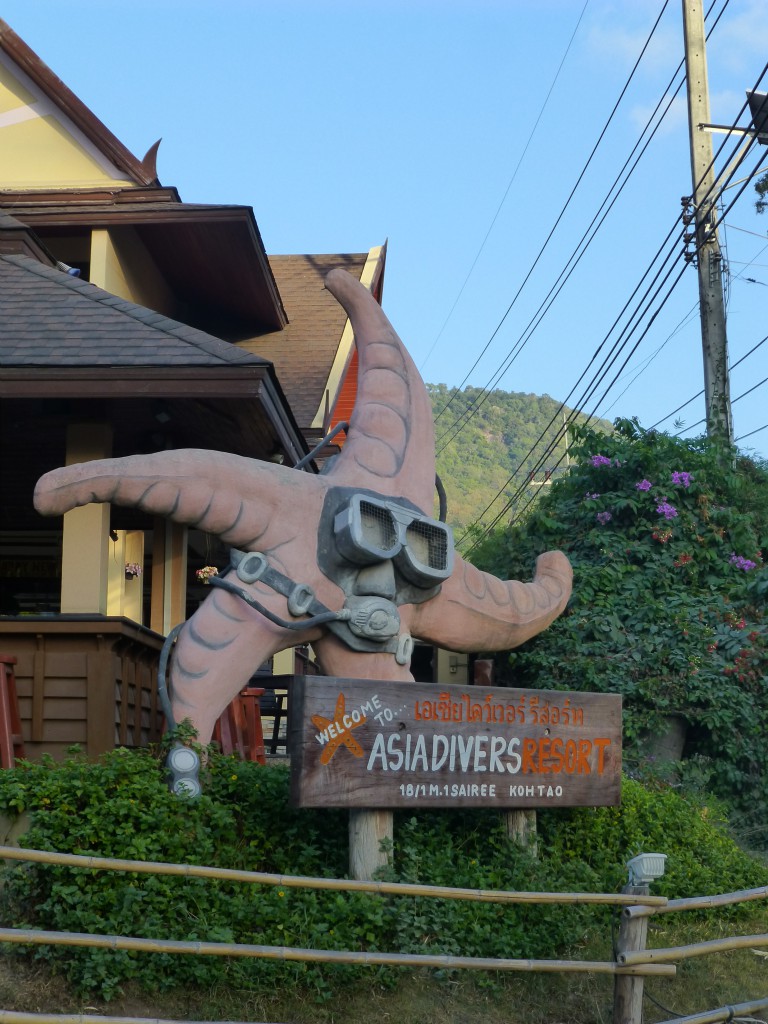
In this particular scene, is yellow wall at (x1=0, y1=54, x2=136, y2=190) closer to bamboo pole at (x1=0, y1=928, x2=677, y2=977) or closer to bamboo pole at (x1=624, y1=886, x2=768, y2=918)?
bamboo pole at (x1=0, y1=928, x2=677, y2=977)

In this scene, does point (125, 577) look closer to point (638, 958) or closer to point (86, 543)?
point (86, 543)

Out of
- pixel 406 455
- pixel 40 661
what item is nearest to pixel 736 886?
pixel 406 455

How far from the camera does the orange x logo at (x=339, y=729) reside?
574 cm

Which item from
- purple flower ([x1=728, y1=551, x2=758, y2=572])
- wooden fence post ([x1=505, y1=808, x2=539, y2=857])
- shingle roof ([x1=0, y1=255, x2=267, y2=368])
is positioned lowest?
wooden fence post ([x1=505, y1=808, x2=539, y2=857])

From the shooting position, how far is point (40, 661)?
7.54 m

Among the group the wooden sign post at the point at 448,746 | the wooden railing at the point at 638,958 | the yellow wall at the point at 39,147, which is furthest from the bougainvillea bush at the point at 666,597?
the yellow wall at the point at 39,147

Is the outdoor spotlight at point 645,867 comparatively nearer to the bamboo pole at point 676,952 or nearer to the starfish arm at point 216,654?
the bamboo pole at point 676,952

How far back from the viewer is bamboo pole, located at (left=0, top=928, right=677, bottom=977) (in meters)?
4.75

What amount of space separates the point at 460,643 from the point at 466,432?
7702 centimetres

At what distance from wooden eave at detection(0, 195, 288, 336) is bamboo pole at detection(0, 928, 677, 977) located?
7.84 m

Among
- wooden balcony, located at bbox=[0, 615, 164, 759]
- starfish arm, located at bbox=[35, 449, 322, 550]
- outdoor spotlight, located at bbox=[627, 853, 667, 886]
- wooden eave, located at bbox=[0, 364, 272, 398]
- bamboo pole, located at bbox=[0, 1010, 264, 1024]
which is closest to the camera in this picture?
bamboo pole, located at bbox=[0, 1010, 264, 1024]

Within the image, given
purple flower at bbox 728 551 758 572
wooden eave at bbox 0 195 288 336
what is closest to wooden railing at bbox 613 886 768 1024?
purple flower at bbox 728 551 758 572

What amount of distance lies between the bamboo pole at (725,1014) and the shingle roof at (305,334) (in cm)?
843

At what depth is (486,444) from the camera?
83.4 m
